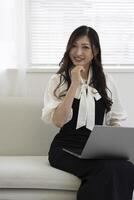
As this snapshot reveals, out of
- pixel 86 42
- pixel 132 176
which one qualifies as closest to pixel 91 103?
pixel 86 42

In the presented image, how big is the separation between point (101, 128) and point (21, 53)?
43.6 inches

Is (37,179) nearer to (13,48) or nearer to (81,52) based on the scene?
(81,52)

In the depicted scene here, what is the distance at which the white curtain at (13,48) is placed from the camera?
2.71m

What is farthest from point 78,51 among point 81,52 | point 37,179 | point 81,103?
point 37,179

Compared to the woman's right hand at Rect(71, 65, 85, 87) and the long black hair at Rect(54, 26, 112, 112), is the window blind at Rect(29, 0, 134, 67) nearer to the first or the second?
the long black hair at Rect(54, 26, 112, 112)

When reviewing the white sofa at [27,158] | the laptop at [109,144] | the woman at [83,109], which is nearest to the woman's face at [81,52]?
the woman at [83,109]

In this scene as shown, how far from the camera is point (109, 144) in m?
1.97

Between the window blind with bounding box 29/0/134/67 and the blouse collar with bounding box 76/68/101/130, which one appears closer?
the blouse collar with bounding box 76/68/101/130

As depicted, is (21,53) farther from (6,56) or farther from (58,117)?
(58,117)

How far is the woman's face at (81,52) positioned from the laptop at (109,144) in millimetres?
588

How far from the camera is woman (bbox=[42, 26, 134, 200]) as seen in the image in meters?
1.98

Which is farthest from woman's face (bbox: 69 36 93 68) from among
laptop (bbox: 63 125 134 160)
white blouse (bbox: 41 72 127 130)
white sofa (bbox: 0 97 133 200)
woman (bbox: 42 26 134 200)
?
laptop (bbox: 63 125 134 160)

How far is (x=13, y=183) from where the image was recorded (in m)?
2.09

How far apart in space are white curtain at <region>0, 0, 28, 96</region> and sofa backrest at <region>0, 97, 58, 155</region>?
0.21 m
